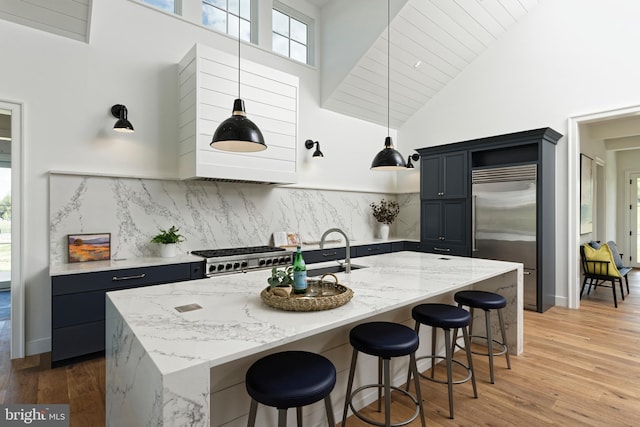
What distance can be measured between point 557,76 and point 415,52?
1815 millimetres

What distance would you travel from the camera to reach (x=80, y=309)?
106 inches

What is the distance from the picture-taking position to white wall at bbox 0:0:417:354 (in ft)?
9.52

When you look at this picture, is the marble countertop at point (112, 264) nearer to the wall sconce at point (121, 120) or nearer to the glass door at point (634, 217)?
the wall sconce at point (121, 120)

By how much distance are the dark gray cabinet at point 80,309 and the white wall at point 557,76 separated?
4872 mm

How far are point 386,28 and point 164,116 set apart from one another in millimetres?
2847

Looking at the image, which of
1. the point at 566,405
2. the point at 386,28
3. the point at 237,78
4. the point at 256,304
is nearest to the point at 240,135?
the point at 256,304

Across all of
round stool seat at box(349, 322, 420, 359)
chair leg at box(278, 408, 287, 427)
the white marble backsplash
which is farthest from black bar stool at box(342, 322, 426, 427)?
the white marble backsplash

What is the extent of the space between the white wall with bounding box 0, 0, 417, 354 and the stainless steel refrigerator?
3.58m

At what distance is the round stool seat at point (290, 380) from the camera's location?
121 centimetres

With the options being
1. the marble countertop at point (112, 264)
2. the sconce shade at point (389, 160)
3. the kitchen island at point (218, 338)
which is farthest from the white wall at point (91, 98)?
the sconce shade at point (389, 160)

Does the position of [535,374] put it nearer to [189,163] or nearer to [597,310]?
[597,310]

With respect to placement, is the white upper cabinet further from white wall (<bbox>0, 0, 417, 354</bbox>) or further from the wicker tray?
the wicker tray

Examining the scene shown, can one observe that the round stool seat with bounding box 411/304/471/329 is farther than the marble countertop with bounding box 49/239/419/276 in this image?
No

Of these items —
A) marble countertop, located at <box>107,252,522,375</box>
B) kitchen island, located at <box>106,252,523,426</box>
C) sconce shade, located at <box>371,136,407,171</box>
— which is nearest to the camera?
kitchen island, located at <box>106,252,523,426</box>
